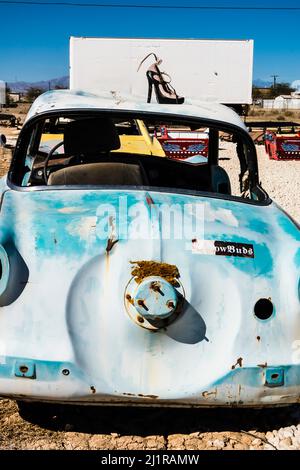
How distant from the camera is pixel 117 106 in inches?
157

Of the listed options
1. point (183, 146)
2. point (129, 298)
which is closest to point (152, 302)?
point (129, 298)

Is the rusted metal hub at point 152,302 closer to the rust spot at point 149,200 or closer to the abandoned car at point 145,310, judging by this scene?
the abandoned car at point 145,310

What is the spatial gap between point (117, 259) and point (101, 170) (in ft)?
3.48

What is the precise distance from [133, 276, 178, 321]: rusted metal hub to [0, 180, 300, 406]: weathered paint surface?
0.11m

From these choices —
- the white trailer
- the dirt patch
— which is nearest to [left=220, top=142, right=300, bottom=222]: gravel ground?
the white trailer

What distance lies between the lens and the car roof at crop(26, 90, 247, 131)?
395cm

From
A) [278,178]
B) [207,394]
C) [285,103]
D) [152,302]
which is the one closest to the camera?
→ [152,302]

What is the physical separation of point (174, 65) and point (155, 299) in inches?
838

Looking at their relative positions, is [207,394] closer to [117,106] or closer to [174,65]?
[117,106]

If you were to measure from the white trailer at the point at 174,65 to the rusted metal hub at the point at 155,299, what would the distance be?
19.3 meters

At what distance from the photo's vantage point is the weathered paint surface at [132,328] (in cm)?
289

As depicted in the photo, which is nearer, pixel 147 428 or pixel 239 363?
pixel 239 363

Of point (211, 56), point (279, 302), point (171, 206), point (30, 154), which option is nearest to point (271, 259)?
point (279, 302)
